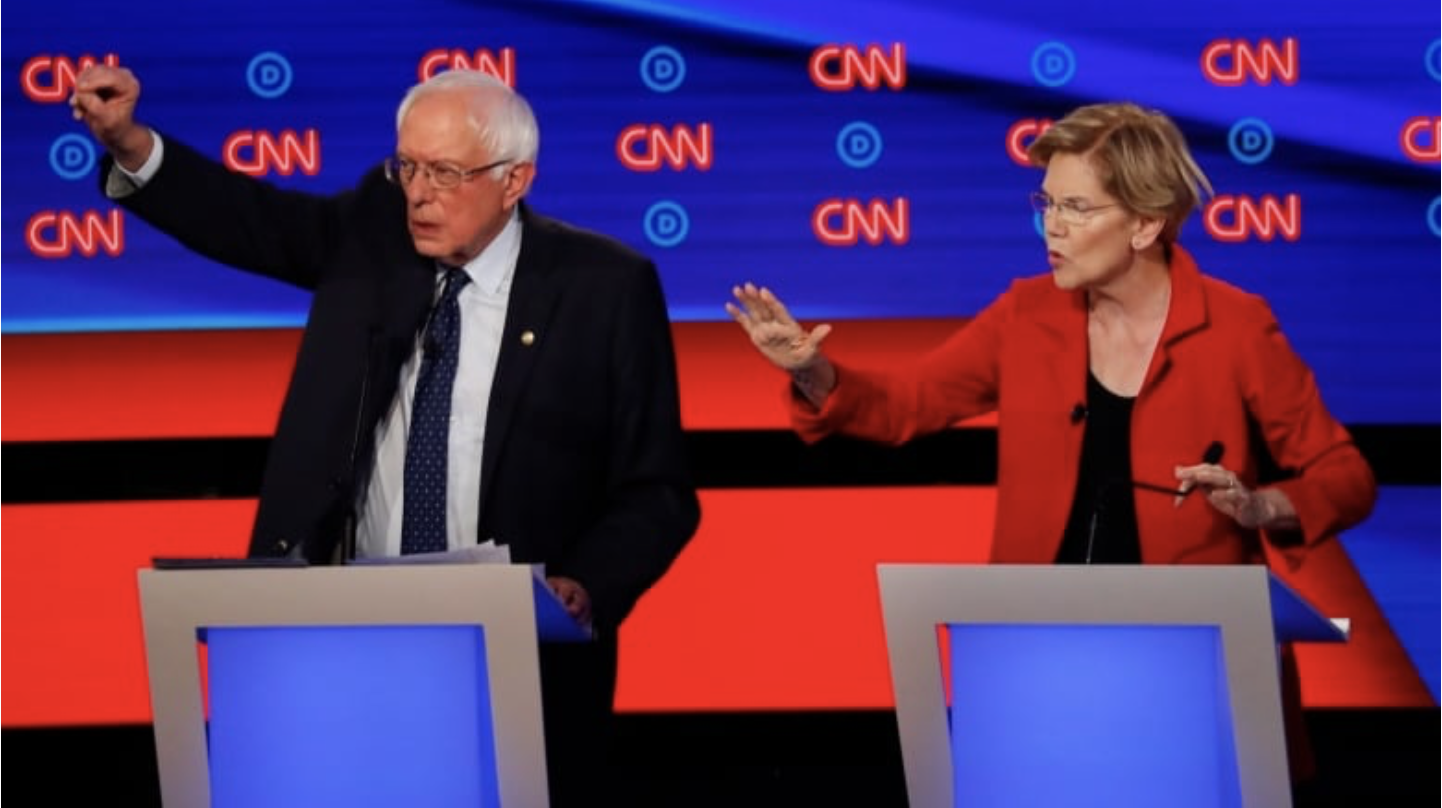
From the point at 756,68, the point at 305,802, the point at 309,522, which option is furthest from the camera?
the point at 756,68

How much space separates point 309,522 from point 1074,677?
3.84 ft

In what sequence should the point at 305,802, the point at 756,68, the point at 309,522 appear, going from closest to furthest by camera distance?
the point at 305,802, the point at 309,522, the point at 756,68

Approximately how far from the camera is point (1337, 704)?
4.82 meters

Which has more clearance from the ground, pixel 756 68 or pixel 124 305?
pixel 756 68

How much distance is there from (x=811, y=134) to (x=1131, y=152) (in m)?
1.27

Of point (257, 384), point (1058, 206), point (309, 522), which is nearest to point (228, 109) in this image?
point (257, 384)

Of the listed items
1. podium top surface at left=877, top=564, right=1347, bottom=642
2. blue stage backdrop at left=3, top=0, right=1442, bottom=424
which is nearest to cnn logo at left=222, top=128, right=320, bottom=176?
blue stage backdrop at left=3, top=0, right=1442, bottom=424

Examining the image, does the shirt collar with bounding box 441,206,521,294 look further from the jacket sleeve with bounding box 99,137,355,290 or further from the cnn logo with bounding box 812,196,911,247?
the cnn logo with bounding box 812,196,911,247

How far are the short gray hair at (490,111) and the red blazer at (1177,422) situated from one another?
1.92 feet

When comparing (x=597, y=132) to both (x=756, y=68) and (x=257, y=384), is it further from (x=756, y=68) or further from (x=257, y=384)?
(x=257, y=384)

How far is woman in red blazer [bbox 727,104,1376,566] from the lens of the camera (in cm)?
352

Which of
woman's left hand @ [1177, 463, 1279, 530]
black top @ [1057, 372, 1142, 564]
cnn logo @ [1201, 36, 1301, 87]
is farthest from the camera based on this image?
cnn logo @ [1201, 36, 1301, 87]

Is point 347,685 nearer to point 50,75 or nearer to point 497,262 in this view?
point 497,262

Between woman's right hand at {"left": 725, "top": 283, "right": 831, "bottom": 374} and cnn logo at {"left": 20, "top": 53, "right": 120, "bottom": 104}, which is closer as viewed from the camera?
woman's right hand at {"left": 725, "top": 283, "right": 831, "bottom": 374}
